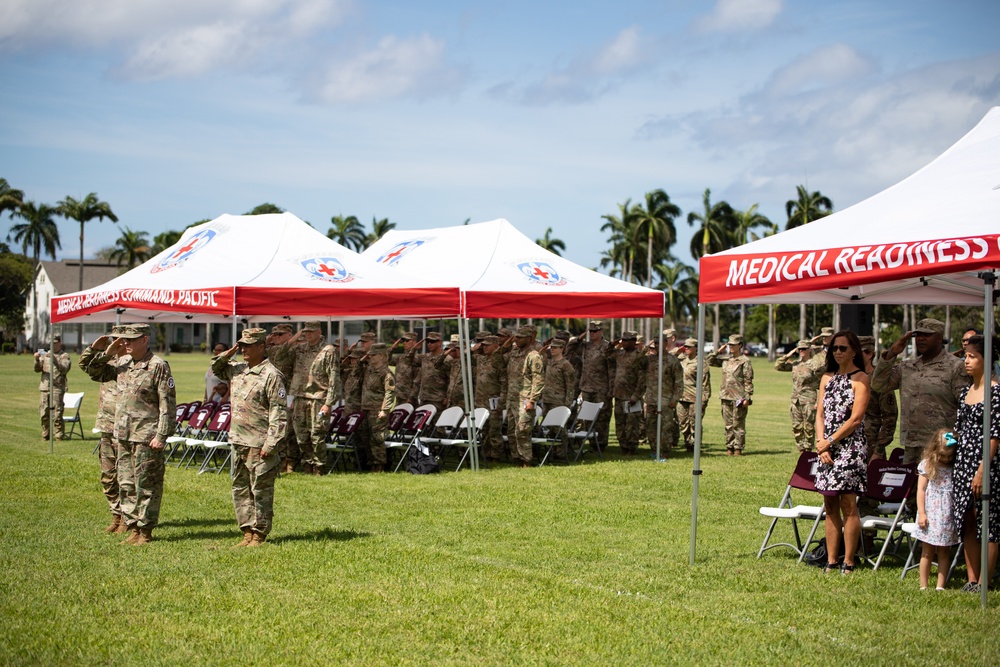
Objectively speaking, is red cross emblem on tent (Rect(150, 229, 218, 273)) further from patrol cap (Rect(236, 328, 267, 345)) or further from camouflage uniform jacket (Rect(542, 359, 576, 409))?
patrol cap (Rect(236, 328, 267, 345))

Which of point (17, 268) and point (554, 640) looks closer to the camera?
point (554, 640)

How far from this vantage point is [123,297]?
13594 mm

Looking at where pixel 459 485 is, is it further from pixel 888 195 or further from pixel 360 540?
pixel 888 195

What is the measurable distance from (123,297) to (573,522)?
7.27 meters

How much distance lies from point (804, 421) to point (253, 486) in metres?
9.40

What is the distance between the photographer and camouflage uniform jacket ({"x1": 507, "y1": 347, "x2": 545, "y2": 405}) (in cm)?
1434

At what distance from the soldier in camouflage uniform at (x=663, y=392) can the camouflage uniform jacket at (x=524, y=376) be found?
237 cm

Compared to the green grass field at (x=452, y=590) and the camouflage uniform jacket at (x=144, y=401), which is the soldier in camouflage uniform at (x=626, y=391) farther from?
the camouflage uniform jacket at (x=144, y=401)

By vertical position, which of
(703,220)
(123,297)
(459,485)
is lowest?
(459,485)

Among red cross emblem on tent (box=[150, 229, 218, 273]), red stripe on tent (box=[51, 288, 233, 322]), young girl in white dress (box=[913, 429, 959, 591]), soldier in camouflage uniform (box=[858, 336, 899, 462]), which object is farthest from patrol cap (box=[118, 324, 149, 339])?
soldier in camouflage uniform (box=[858, 336, 899, 462])

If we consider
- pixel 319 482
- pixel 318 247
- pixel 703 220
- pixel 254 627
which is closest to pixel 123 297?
pixel 318 247

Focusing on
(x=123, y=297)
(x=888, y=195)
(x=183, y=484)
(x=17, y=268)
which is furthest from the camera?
(x=17, y=268)

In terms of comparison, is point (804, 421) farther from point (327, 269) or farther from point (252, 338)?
point (252, 338)

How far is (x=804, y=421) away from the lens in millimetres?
15133
